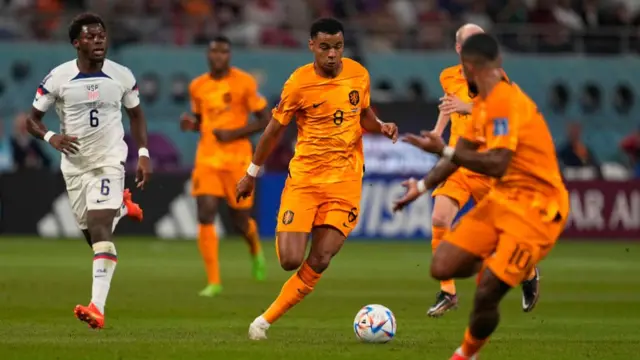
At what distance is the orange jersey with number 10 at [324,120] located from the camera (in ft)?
39.3

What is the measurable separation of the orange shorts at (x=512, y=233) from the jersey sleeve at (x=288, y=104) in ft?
8.67

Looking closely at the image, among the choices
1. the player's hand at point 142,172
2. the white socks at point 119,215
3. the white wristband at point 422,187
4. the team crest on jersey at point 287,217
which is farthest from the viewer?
the player's hand at point 142,172

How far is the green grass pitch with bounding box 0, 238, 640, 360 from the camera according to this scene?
→ 11.0m

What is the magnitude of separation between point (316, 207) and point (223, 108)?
6092 mm

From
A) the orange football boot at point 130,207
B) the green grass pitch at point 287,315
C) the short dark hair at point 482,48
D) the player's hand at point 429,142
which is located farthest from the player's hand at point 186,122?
the player's hand at point 429,142

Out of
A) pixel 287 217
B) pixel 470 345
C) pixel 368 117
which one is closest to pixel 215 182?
pixel 368 117

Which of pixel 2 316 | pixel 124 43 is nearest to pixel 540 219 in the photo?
pixel 2 316

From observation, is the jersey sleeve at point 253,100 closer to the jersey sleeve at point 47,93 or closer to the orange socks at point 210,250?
the orange socks at point 210,250

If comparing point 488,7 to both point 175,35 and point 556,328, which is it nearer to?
point 175,35

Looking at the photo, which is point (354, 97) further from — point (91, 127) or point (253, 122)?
point (253, 122)

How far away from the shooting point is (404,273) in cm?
2042

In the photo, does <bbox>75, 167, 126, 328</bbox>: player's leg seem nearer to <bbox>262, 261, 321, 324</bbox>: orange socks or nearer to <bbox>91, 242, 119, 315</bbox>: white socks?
<bbox>91, 242, 119, 315</bbox>: white socks

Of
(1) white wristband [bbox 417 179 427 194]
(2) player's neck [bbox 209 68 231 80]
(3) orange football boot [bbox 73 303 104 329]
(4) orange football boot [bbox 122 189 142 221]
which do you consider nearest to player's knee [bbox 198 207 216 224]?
(2) player's neck [bbox 209 68 231 80]

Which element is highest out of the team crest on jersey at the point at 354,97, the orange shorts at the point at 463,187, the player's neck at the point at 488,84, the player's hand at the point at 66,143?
the player's neck at the point at 488,84
